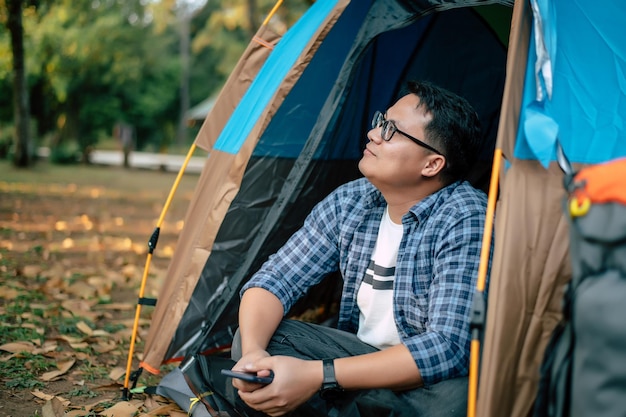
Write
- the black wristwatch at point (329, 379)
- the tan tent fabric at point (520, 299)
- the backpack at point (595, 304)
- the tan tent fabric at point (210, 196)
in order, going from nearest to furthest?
the backpack at point (595, 304)
the tan tent fabric at point (520, 299)
the black wristwatch at point (329, 379)
the tan tent fabric at point (210, 196)

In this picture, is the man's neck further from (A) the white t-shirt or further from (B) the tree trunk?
(B) the tree trunk

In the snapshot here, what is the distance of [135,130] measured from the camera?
31750 mm

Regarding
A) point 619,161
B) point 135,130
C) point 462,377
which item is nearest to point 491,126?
point 462,377

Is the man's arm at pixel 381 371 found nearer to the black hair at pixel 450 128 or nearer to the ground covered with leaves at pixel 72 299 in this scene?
the black hair at pixel 450 128

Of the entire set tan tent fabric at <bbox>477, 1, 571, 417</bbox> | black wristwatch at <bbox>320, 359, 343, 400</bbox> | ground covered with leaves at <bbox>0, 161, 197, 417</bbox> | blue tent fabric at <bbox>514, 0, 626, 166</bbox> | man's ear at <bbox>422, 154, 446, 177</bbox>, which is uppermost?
blue tent fabric at <bbox>514, 0, 626, 166</bbox>

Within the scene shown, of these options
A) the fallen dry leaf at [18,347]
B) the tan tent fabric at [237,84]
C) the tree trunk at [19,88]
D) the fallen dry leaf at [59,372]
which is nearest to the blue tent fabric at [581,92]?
the tan tent fabric at [237,84]

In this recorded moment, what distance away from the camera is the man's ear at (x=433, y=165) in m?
2.46

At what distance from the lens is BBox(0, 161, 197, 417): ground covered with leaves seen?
281cm

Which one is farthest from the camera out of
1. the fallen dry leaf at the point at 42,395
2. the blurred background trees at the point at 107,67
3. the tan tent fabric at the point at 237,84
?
the blurred background trees at the point at 107,67

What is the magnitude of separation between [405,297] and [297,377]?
53cm

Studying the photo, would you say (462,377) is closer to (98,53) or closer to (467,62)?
(467,62)

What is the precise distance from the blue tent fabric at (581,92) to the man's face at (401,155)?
52 centimetres

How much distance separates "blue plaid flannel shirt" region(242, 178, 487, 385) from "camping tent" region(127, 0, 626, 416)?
25cm

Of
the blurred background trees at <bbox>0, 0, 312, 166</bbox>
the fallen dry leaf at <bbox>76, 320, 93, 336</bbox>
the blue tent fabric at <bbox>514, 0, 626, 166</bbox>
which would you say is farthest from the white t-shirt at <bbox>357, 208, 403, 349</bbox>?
the blurred background trees at <bbox>0, 0, 312, 166</bbox>
